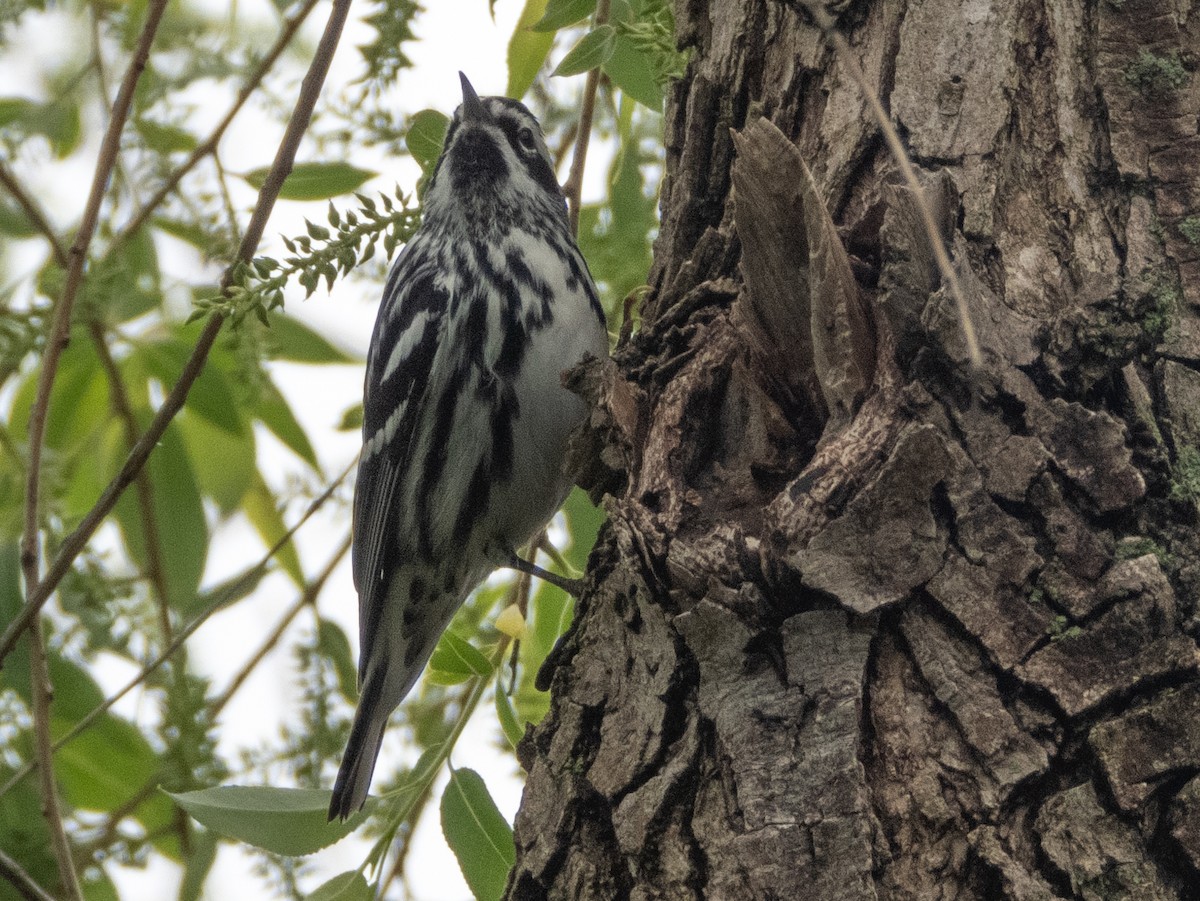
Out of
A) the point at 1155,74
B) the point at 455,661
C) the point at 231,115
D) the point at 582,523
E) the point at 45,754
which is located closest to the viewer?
the point at 1155,74

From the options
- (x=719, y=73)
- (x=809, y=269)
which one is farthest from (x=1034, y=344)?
(x=719, y=73)

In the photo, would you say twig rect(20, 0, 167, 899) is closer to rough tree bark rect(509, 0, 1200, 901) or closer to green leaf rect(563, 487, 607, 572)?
green leaf rect(563, 487, 607, 572)

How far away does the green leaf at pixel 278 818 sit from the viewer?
7.00ft

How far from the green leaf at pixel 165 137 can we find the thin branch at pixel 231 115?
8 centimetres

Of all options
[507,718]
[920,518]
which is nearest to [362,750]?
[507,718]

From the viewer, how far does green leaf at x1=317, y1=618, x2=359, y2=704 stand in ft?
10.3

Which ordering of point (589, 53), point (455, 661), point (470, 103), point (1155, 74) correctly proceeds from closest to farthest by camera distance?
1. point (1155, 74)
2. point (589, 53)
3. point (455, 661)
4. point (470, 103)

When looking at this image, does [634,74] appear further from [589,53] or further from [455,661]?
[455,661]

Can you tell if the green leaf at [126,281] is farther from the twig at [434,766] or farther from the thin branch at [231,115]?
the twig at [434,766]

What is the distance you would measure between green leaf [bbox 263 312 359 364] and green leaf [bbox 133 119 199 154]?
0.45m

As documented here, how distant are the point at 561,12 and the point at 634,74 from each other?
7.8 inches

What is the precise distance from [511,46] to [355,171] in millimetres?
402

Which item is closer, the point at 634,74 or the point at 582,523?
the point at 634,74

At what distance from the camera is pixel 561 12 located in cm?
238
